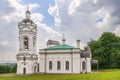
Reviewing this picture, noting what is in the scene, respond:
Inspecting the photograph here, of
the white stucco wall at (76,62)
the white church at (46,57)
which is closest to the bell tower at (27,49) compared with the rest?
the white church at (46,57)

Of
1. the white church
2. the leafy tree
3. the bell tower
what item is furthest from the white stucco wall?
the leafy tree

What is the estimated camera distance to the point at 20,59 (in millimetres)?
55625

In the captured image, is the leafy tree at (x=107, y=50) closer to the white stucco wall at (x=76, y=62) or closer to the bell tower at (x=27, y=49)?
the white stucco wall at (x=76, y=62)

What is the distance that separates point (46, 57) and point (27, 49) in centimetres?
462

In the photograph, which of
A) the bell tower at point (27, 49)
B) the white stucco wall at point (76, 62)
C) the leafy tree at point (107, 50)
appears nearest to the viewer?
the white stucco wall at point (76, 62)

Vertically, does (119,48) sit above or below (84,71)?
above

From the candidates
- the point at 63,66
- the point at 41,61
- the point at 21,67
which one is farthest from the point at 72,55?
the point at 21,67

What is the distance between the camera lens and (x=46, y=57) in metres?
55.7

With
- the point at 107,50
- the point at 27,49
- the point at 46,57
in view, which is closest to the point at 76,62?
the point at 46,57

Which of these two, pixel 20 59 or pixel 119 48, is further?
pixel 119 48

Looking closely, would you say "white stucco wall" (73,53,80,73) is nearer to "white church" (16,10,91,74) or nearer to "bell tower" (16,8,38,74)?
"white church" (16,10,91,74)

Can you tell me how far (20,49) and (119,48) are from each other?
2833 cm

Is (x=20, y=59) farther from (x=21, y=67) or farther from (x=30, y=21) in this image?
(x=30, y=21)

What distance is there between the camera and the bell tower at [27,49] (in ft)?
182
